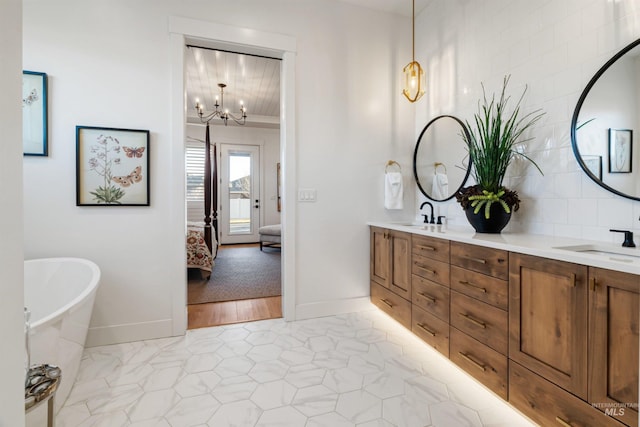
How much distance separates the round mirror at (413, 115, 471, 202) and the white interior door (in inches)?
189

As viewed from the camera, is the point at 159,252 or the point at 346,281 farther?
the point at 346,281

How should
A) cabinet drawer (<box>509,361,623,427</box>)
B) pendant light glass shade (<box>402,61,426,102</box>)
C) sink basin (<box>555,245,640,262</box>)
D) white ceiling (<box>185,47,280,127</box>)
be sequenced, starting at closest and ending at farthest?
1. cabinet drawer (<box>509,361,623,427</box>)
2. sink basin (<box>555,245,640,262</box>)
3. pendant light glass shade (<box>402,61,426,102</box>)
4. white ceiling (<box>185,47,280,127</box>)

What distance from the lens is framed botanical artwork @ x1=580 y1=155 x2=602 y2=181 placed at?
1.62 meters

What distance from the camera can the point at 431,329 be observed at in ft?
6.89

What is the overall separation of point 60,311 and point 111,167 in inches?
50.3

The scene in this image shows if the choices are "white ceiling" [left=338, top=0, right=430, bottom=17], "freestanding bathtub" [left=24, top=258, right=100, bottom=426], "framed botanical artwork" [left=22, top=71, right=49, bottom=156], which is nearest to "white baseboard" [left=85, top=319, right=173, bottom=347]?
"freestanding bathtub" [left=24, top=258, right=100, bottom=426]

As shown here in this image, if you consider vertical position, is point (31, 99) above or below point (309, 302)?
above

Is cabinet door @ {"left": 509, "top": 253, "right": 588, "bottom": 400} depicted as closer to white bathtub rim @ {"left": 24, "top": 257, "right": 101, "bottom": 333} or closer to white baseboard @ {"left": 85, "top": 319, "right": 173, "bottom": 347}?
white bathtub rim @ {"left": 24, "top": 257, "right": 101, "bottom": 333}

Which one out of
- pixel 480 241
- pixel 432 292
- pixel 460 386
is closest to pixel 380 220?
pixel 432 292

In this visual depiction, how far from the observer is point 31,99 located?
6.81 feet

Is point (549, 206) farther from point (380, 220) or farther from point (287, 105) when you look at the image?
point (287, 105)

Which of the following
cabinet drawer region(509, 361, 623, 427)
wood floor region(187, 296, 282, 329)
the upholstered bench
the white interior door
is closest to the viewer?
cabinet drawer region(509, 361, 623, 427)

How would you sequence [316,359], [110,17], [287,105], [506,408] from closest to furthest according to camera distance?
[506,408]
[316,359]
[110,17]
[287,105]

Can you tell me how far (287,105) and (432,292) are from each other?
192cm
